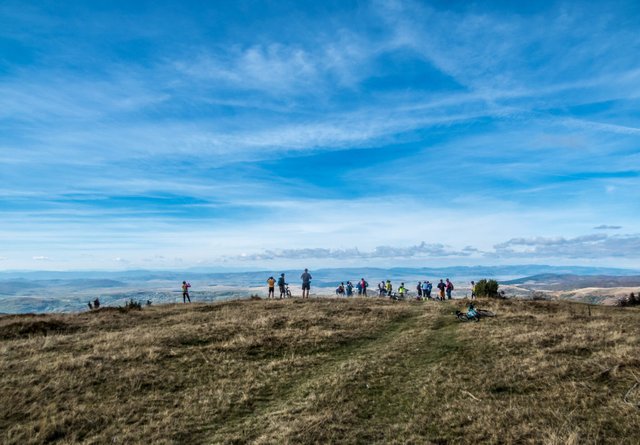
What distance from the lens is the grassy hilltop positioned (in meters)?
10.8

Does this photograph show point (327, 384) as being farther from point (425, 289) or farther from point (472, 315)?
point (425, 289)

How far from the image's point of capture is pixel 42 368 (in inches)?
643

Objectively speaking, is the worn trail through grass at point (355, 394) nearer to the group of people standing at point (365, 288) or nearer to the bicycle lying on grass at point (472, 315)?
the bicycle lying on grass at point (472, 315)

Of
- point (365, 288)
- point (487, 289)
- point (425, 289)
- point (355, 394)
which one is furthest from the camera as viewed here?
point (425, 289)

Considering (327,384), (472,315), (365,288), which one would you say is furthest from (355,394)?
(365,288)

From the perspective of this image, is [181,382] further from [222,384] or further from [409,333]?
[409,333]

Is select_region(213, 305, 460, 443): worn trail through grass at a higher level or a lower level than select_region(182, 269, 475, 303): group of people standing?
lower

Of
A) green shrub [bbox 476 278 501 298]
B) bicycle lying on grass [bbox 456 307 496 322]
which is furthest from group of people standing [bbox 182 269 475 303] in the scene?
bicycle lying on grass [bbox 456 307 496 322]

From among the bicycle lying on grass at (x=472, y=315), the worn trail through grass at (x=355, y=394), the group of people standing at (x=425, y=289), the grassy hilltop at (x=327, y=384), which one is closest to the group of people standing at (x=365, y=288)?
the group of people standing at (x=425, y=289)

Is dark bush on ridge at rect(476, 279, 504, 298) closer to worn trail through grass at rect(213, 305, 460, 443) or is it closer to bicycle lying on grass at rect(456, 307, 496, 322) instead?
bicycle lying on grass at rect(456, 307, 496, 322)

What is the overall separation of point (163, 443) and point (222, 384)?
469cm

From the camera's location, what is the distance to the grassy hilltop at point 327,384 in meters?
10.8

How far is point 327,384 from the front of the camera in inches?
570

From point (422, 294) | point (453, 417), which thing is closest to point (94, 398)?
point (453, 417)
